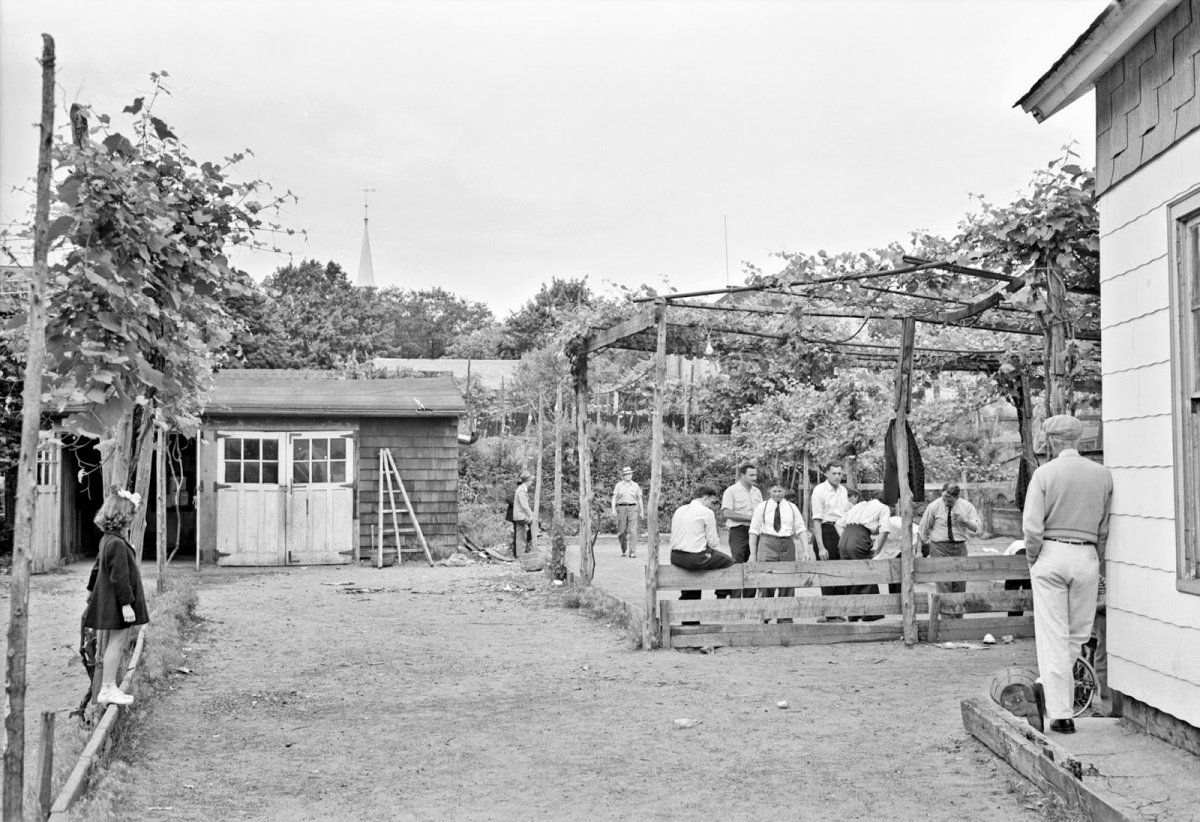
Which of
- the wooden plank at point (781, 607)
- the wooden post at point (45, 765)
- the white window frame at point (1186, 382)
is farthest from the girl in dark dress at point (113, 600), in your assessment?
the white window frame at point (1186, 382)

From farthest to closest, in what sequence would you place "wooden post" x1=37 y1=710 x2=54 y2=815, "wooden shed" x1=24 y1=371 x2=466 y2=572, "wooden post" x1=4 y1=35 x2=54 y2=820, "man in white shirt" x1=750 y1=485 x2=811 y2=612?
"wooden shed" x1=24 y1=371 x2=466 y2=572 < "man in white shirt" x1=750 y1=485 x2=811 y2=612 < "wooden post" x1=37 y1=710 x2=54 y2=815 < "wooden post" x1=4 y1=35 x2=54 y2=820

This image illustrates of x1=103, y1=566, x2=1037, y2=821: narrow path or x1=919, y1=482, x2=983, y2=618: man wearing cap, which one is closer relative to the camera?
x1=103, y1=566, x2=1037, y2=821: narrow path

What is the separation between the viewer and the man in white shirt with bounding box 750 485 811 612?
11945 millimetres

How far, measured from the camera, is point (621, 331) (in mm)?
12055

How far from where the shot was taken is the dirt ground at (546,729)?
5832 millimetres

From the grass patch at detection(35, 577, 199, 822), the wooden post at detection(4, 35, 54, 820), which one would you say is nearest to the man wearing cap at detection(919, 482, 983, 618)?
the grass patch at detection(35, 577, 199, 822)

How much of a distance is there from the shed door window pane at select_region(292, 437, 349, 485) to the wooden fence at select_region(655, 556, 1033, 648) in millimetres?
10329

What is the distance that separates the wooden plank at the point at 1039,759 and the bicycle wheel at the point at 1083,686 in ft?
1.59

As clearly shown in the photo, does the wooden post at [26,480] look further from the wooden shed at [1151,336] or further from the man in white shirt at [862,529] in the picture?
the man in white shirt at [862,529]

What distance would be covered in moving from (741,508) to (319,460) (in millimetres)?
9761

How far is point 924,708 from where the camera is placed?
7.94 m

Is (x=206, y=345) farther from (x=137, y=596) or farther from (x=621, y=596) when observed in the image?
(x=621, y=596)

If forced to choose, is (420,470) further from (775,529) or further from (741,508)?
(775,529)

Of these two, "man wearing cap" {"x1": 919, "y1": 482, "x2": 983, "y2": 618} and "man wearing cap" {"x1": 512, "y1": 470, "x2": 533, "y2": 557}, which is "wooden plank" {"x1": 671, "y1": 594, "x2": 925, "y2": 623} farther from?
"man wearing cap" {"x1": 512, "y1": 470, "x2": 533, "y2": 557}
